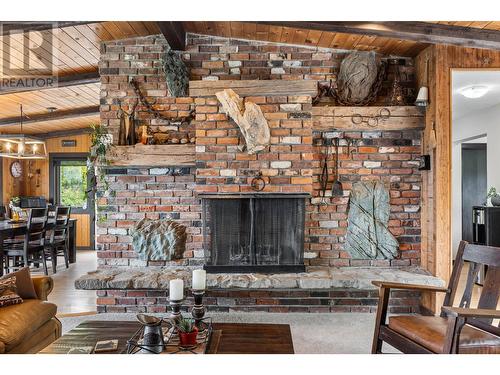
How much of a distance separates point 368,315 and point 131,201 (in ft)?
8.31

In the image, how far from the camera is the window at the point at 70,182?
8.30 metres

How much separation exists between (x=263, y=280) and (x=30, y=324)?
177 centimetres

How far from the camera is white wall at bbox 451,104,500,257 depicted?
565cm

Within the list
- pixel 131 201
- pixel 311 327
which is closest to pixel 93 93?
pixel 131 201

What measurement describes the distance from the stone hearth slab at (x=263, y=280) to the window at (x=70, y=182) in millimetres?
5289

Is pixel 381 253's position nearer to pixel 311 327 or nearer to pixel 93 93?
pixel 311 327

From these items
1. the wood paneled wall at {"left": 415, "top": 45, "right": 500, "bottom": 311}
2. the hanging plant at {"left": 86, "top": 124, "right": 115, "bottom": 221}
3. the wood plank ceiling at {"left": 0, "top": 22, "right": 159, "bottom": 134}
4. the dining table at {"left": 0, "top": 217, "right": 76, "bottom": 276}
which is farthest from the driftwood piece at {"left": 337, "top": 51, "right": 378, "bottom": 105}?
the dining table at {"left": 0, "top": 217, "right": 76, "bottom": 276}

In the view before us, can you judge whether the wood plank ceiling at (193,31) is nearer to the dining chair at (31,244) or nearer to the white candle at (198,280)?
the dining chair at (31,244)

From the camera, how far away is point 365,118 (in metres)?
3.77

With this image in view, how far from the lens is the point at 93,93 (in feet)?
18.0

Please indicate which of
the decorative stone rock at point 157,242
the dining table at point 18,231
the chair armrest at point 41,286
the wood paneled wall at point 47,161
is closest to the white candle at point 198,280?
the chair armrest at point 41,286

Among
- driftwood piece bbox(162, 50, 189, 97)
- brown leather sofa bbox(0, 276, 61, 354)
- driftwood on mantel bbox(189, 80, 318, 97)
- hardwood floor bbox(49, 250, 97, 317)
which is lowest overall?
hardwood floor bbox(49, 250, 97, 317)

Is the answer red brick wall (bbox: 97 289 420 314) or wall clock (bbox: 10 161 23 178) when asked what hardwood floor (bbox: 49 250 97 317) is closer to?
red brick wall (bbox: 97 289 420 314)

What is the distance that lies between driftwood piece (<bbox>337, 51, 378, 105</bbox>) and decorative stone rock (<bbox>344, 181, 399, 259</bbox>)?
0.85 m
